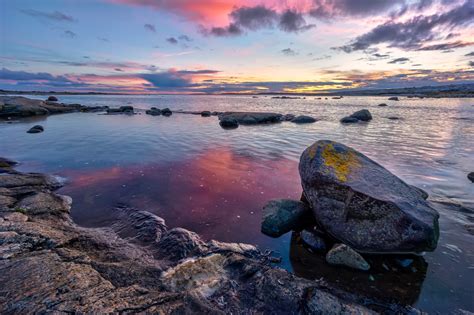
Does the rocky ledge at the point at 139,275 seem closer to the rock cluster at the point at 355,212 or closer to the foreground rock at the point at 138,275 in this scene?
the foreground rock at the point at 138,275

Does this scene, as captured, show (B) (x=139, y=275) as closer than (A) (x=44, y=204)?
Yes

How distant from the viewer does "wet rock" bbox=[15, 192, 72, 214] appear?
756 cm

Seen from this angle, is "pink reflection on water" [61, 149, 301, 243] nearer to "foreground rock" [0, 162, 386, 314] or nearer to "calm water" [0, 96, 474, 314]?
"calm water" [0, 96, 474, 314]

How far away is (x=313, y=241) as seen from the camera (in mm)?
6660

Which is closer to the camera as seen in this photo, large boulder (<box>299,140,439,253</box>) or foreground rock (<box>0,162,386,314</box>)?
foreground rock (<box>0,162,386,314</box>)

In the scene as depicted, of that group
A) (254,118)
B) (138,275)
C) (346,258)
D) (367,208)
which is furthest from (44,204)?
(254,118)

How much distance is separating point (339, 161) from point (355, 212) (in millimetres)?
1895

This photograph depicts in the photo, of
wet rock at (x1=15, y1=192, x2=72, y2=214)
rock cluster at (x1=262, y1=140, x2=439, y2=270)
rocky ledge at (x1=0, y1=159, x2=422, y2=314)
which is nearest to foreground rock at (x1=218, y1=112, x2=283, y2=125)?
wet rock at (x1=15, y1=192, x2=72, y2=214)

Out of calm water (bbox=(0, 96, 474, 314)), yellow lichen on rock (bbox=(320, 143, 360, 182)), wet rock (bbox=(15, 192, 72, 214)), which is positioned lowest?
calm water (bbox=(0, 96, 474, 314))

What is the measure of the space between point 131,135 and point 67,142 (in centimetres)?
548

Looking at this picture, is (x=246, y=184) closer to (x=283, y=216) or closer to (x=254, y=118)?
(x=283, y=216)

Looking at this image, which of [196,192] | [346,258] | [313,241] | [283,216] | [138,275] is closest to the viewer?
[138,275]

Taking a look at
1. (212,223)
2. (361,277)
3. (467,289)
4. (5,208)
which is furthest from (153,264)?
(467,289)

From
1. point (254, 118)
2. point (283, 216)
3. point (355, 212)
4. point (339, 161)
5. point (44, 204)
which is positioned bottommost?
point (283, 216)
